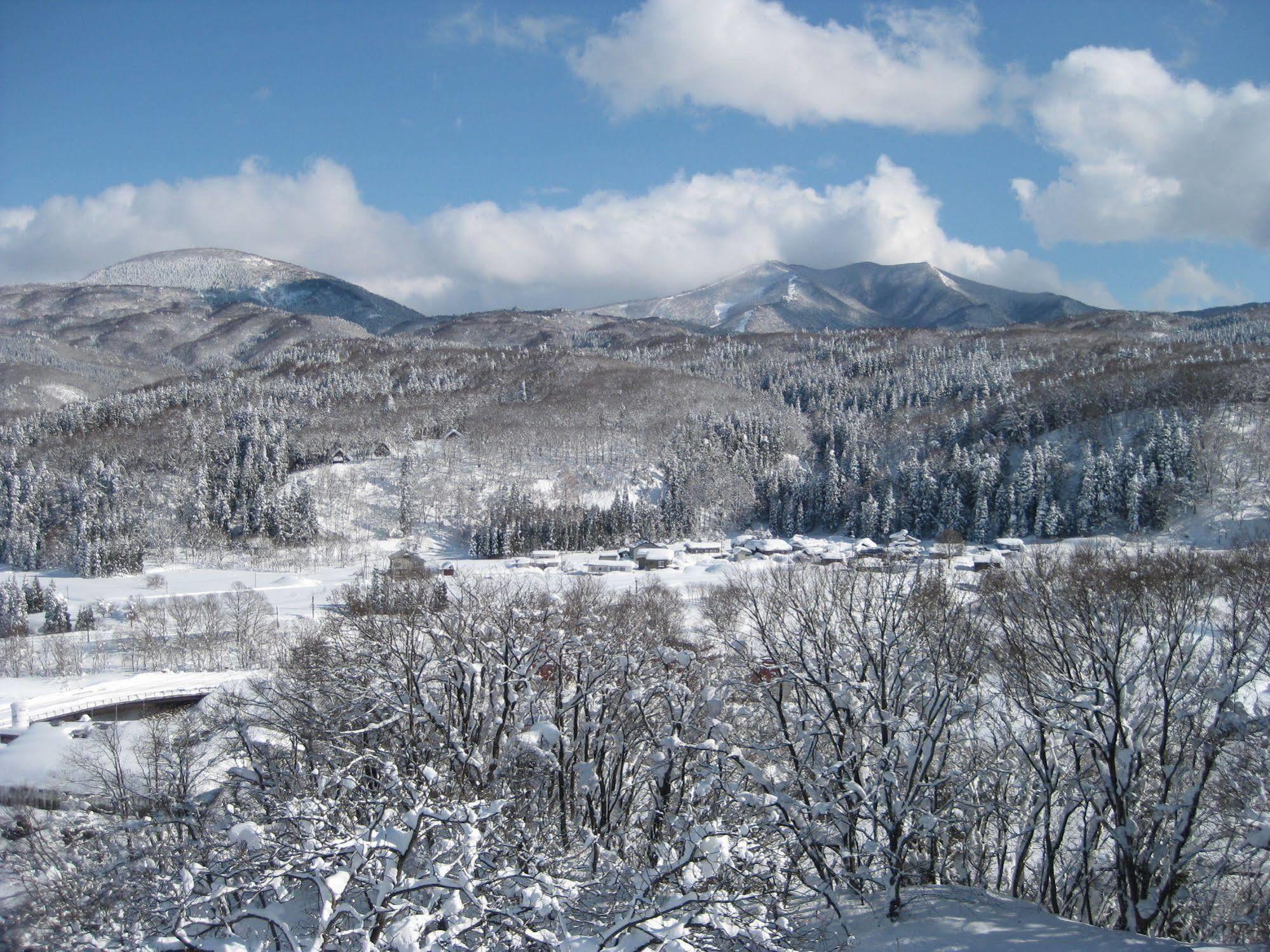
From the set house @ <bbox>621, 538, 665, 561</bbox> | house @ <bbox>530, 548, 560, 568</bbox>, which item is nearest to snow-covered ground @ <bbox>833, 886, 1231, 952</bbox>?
house @ <bbox>530, 548, 560, 568</bbox>

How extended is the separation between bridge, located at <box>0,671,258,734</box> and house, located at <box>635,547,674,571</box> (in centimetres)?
4385

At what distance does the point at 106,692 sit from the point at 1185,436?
359 ft

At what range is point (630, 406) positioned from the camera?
536 feet

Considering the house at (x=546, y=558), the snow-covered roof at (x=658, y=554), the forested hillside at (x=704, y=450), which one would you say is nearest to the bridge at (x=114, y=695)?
the house at (x=546, y=558)

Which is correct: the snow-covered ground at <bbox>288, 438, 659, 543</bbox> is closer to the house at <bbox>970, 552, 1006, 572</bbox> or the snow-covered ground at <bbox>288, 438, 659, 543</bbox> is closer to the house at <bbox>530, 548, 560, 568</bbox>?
the house at <bbox>530, 548, 560, 568</bbox>

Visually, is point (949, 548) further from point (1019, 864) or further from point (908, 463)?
point (1019, 864)

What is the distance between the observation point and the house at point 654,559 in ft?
265

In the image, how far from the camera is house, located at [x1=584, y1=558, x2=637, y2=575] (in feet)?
253

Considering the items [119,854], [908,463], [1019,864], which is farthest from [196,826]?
[908,463]

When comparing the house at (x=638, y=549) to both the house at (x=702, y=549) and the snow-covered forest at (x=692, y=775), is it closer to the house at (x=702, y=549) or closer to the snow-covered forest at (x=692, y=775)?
the house at (x=702, y=549)

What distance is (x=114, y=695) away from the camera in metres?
40.8

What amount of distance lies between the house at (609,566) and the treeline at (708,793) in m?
56.8

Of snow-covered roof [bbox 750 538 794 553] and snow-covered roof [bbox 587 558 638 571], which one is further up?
snow-covered roof [bbox 750 538 794 553]

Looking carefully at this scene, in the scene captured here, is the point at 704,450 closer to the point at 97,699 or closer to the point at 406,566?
the point at 406,566
